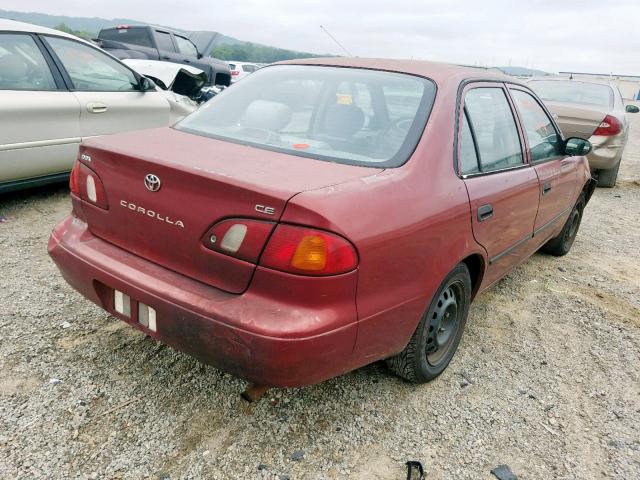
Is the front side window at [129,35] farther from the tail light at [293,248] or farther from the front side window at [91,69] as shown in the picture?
the tail light at [293,248]

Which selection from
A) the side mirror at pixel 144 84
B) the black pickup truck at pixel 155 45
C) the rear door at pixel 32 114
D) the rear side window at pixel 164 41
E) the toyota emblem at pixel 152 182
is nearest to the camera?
the toyota emblem at pixel 152 182

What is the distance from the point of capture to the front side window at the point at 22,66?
4113mm

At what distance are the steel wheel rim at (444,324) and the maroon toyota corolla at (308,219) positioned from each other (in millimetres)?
11

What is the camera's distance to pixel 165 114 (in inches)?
216

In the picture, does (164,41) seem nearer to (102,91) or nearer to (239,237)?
(102,91)

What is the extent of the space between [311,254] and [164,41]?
39.6ft

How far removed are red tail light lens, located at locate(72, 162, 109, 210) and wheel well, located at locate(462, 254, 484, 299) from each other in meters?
1.69

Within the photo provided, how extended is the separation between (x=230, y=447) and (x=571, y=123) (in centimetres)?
664

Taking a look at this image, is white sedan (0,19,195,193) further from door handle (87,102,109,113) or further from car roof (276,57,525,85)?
car roof (276,57,525,85)

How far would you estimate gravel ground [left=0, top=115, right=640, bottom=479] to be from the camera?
204 centimetres

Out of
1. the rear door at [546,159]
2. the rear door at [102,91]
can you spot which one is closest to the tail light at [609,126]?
the rear door at [546,159]

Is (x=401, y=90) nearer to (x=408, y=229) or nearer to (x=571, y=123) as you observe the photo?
(x=408, y=229)

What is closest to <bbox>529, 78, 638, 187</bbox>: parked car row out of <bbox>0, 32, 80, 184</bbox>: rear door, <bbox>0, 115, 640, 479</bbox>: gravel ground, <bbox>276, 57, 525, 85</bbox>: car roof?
<bbox>0, 115, 640, 479</bbox>: gravel ground

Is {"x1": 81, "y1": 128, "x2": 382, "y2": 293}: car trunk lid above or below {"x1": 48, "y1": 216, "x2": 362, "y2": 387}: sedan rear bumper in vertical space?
above
